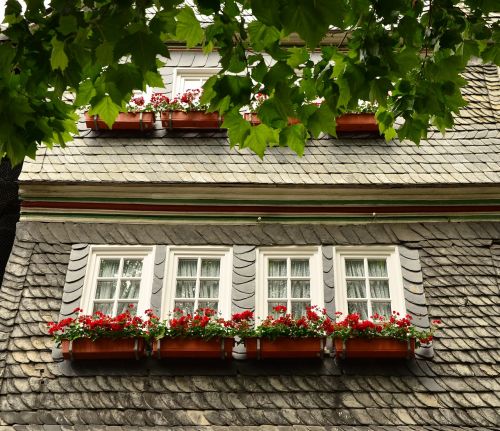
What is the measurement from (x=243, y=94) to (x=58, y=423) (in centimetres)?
410

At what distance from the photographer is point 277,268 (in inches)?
345

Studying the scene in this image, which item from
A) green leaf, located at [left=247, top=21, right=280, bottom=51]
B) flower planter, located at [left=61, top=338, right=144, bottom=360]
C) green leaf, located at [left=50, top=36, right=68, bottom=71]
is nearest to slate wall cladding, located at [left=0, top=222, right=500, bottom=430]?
flower planter, located at [left=61, top=338, right=144, bottom=360]

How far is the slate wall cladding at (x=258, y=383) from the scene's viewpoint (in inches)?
291

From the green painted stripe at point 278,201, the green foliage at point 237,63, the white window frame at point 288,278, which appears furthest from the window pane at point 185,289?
the green foliage at point 237,63

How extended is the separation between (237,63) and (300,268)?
4.00 m

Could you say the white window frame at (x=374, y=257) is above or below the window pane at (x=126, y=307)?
above

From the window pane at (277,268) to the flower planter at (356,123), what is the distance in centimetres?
223

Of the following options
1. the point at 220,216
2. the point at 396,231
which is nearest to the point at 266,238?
the point at 220,216

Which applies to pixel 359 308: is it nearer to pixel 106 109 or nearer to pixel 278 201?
pixel 278 201

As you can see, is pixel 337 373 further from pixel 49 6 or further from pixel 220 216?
pixel 49 6

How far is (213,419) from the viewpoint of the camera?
291 inches

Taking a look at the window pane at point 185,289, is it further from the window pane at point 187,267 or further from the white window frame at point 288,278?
the white window frame at point 288,278

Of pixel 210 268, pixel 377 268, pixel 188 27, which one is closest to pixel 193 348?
pixel 210 268

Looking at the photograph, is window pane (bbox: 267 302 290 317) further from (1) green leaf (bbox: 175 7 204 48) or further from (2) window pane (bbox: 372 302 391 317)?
(1) green leaf (bbox: 175 7 204 48)
